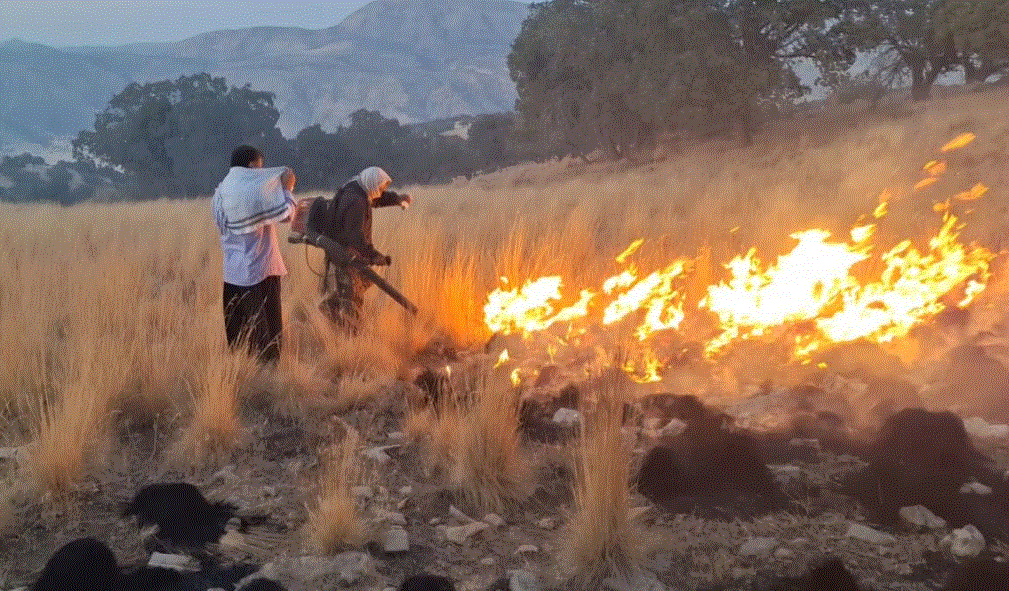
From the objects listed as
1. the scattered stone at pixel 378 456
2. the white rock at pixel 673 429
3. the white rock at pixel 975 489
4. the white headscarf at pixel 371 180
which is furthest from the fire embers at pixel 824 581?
the white headscarf at pixel 371 180

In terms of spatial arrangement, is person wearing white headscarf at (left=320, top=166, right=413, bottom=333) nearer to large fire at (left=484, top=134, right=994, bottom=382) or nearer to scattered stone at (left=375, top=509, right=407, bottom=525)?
large fire at (left=484, top=134, right=994, bottom=382)

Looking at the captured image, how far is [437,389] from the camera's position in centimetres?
558

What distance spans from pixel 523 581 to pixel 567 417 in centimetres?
197

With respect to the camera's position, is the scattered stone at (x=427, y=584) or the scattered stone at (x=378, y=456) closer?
the scattered stone at (x=427, y=584)

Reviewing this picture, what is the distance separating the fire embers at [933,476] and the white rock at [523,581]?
1.69 meters

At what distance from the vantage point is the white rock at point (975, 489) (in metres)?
4.16

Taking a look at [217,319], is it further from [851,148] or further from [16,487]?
[851,148]

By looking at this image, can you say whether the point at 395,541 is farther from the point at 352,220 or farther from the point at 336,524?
the point at 352,220

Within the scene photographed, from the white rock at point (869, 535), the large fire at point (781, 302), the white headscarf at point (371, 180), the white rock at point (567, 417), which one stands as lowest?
the white rock at point (869, 535)

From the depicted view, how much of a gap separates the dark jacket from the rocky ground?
1.84 meters

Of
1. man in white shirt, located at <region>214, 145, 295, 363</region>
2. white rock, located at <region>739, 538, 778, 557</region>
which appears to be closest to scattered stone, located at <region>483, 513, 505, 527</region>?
white rock, located at <region>739, 538, 778, 557</region>

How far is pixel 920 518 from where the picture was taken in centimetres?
391

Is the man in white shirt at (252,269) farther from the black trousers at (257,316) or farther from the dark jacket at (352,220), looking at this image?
the dark jacket at (352,220)

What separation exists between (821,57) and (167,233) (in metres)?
19.5
